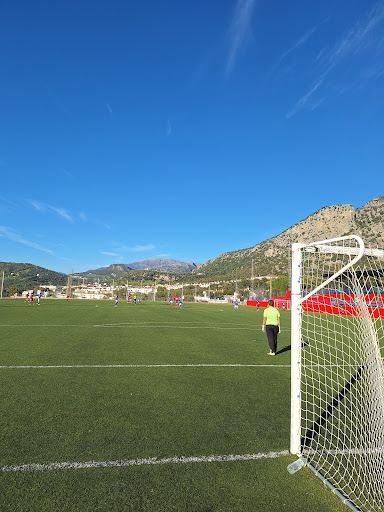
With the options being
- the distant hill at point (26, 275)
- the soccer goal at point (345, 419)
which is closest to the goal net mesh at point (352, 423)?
the soccer goal at point (345, 419)

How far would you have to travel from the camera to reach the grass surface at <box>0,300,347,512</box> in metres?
2.70

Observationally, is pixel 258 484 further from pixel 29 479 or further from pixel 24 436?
pixel 24 436

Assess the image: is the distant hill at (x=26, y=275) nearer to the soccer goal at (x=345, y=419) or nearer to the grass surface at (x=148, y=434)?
the grass surface at (x=148, y=434)

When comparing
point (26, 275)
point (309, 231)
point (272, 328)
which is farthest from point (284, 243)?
point (26, 275)

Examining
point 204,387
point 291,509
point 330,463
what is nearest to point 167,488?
point 291,509

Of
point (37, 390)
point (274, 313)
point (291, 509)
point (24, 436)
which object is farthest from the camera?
point (274, 313)

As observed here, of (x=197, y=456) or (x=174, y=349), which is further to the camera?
(x=174, y=349)

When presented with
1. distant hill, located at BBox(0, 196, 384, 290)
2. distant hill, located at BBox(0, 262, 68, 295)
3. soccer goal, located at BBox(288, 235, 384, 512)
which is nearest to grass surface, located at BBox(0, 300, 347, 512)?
soccer goal, located at BBox(288, 235, 384, 512)

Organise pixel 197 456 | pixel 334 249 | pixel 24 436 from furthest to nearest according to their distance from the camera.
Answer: pixel 334 249 < pixel 24 436 < pixel 197 456

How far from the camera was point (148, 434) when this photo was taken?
387 cm

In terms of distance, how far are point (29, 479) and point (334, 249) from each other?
13.3 feet

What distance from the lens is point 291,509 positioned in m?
2.61

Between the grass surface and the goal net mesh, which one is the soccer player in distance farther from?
the goal net mesh

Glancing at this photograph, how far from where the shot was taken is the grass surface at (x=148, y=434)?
2.70 metres
